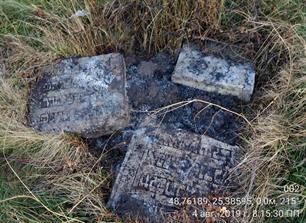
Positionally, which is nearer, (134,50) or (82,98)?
(82,98)

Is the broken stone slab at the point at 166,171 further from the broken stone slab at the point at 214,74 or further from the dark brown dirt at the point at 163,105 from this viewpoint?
the broken stone slab at the point at 214,74

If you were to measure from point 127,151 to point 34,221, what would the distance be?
0.59m

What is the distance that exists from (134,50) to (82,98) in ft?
1.58

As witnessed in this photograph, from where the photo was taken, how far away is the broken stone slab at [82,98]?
238 cm

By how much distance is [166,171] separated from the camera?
217 cm

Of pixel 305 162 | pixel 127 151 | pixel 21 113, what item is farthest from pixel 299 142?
pixel 21 113

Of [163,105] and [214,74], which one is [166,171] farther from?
[214,74]

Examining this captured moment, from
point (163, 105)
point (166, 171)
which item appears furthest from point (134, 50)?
point (166, 171)

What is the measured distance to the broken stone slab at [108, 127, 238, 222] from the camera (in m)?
2.09

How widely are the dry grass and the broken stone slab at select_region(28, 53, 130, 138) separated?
0.08 meters

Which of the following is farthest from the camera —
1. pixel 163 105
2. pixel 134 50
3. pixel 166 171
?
pixel 134 50

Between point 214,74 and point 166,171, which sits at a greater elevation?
point 214,74

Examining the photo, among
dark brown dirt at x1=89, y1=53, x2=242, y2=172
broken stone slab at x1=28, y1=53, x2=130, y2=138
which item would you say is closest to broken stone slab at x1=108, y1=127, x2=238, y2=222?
dark brown dirt at x1=89, y1=53, x2=242, y2=172

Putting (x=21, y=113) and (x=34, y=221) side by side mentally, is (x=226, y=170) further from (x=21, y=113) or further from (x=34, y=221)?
(x=21, y=113)
